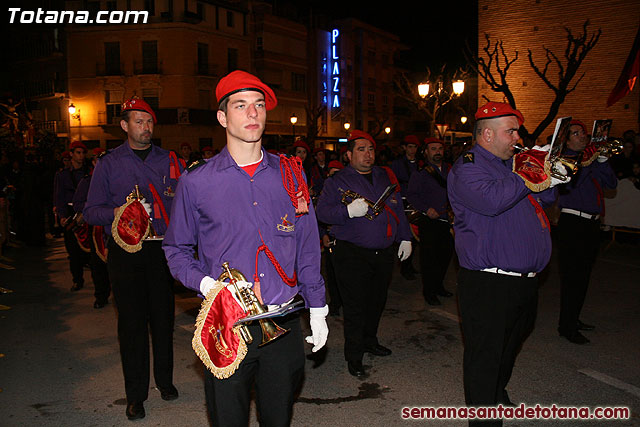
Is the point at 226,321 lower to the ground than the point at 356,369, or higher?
higher

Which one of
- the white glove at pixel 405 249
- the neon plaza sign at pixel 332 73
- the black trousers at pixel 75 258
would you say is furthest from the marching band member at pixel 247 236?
the neon plaza sign at pixel 332 73

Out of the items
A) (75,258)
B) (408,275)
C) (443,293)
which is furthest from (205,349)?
(75,258)

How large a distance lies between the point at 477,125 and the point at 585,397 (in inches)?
104

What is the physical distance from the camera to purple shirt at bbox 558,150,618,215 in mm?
6008

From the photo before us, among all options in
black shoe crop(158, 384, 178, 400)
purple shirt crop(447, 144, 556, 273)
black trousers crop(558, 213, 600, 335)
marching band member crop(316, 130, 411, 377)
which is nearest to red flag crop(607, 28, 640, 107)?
black trousers crop(558, 213, 600, 335)

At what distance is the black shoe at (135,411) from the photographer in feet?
14.5

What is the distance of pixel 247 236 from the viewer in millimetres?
2734

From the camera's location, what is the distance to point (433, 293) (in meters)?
7.95

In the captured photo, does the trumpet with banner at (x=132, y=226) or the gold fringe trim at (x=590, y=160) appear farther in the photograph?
the gold fringe trim at (x=590, y=160)

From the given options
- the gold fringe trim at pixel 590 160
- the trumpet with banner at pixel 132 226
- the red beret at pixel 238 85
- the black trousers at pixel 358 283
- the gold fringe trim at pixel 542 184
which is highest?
the red beret at pixel 238 85

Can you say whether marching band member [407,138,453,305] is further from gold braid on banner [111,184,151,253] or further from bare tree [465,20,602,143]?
bare tree [465,20,602,143]

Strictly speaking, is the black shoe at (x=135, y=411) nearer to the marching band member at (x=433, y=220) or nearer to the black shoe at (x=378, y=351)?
the black shoe at (x=378, y=351)

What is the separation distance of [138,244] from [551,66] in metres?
21.2

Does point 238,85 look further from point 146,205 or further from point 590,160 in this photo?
point 590,160
